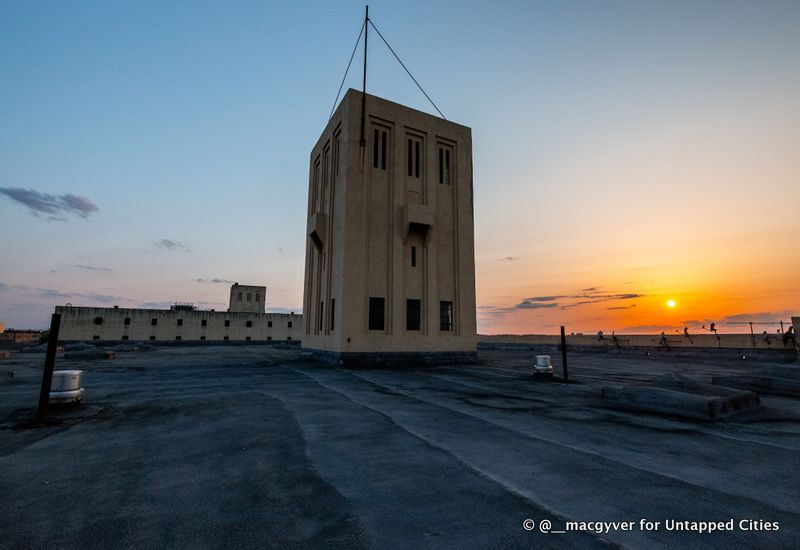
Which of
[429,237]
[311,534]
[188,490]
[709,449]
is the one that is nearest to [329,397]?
[188,490]

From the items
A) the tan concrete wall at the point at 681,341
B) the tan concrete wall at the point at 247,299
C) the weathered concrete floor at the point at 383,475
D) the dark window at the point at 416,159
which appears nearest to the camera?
the weathered concrete floor at the point at 383,475

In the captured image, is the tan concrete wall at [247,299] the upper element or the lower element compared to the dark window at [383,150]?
lower

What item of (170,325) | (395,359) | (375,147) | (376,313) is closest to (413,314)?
(376,313)

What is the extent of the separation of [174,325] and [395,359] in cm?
5648

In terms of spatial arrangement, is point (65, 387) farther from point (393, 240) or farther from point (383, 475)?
point (393, 240)

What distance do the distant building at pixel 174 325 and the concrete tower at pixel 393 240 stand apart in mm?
47696

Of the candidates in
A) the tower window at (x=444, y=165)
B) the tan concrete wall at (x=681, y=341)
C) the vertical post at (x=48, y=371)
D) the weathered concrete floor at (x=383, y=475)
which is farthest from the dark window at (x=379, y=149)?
the tan concrete wall at (x=681, y=341)

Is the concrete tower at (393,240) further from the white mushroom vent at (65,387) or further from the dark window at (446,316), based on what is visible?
the white mushroom vent at (65,387)

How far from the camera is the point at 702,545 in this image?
3.07m

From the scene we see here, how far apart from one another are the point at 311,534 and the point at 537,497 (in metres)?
2.36

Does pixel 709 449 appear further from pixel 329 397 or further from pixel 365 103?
pixel 365 103

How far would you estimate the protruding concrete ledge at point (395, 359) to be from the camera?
68.4 feet

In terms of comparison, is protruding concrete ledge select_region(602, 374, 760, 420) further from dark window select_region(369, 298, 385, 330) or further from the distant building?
the distant building

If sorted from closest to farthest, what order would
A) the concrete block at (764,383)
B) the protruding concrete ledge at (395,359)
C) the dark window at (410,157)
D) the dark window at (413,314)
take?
the concrete block at (764,383) < the protruding concrete ledge at (395,359) < the dark window at (413,314) < the dark window at (410,157)
